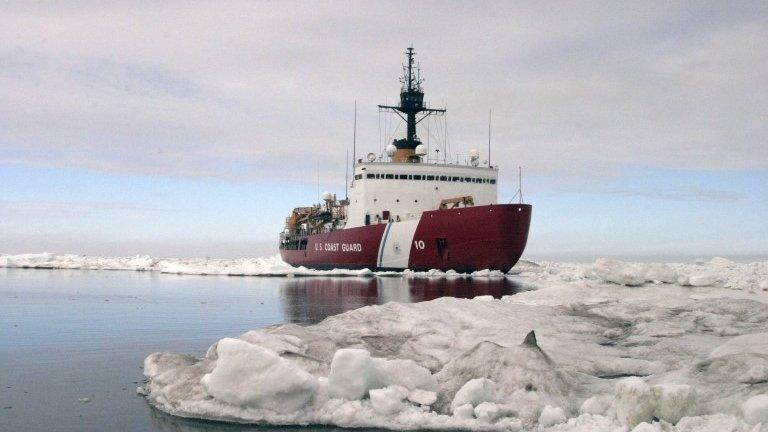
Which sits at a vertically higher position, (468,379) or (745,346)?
(745,346)

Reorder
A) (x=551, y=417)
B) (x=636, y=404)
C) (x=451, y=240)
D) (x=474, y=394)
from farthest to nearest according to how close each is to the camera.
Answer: (x=451, y=240), (x=474, y=394), (x=551, y=417), (x=636, y=404)

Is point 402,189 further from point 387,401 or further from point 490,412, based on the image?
point 490,412

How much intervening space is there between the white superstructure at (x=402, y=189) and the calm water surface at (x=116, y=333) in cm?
1139

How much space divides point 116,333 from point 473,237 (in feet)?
82.6

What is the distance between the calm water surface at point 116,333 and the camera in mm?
8078

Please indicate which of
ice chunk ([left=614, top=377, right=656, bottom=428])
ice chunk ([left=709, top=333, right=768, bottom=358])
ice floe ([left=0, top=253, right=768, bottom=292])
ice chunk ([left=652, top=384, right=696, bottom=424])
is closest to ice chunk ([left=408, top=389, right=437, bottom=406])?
ice chunk ([left=614, top=377, right=656, bottom=428])

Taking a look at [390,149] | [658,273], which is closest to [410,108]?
[390,149]

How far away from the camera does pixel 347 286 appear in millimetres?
31672

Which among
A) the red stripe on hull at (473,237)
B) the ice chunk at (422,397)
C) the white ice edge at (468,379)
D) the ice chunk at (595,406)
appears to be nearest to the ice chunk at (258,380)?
the white ice edge at (468,379)

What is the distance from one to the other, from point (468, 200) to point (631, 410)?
32.7m

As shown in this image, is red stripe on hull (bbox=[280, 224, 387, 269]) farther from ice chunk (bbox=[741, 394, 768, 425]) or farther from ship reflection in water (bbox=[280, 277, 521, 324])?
ice chunk (bbox=[741, 394, 768, 425])

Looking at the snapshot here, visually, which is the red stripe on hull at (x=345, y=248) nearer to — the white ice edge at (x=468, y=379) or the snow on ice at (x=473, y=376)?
the snow on ice at (x=473, y=376)

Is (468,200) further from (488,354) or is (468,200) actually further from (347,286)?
(488,354)

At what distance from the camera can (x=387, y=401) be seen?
25.2ft
